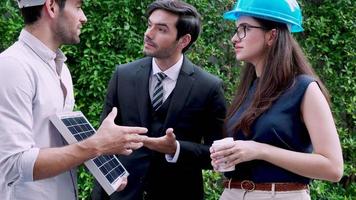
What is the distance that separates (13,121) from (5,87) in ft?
0.38

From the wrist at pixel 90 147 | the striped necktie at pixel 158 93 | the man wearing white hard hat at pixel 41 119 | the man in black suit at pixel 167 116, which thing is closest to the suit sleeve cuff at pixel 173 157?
the man in black suit at pixel 167 116

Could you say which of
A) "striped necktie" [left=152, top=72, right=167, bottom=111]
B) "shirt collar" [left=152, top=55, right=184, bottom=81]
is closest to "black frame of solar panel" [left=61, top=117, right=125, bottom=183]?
"striped necktie" [left=152, top=72, right=167, bottom=111]

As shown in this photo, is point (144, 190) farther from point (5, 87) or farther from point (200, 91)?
point (5, 87)

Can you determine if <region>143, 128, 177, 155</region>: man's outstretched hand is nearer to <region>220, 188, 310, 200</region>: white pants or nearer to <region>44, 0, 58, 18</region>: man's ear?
<region>220, 188, 310, 200</region>: white pants

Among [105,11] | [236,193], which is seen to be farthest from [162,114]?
[105,11]

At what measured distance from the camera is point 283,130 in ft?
7.50

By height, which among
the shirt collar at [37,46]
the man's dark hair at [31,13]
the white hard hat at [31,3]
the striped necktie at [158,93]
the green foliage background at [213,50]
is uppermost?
the white hard hat at [31,3]

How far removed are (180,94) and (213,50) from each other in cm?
153

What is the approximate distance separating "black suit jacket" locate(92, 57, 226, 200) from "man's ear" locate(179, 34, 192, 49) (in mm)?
223

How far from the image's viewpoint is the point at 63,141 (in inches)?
85.7

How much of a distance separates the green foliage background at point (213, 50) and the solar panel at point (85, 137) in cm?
182

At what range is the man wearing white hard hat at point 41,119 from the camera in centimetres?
193

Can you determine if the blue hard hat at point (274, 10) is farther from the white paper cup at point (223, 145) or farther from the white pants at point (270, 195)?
the white pants at point (270, 195)

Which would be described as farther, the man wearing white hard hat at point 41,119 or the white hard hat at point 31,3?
the white hard hat at point 31,3
